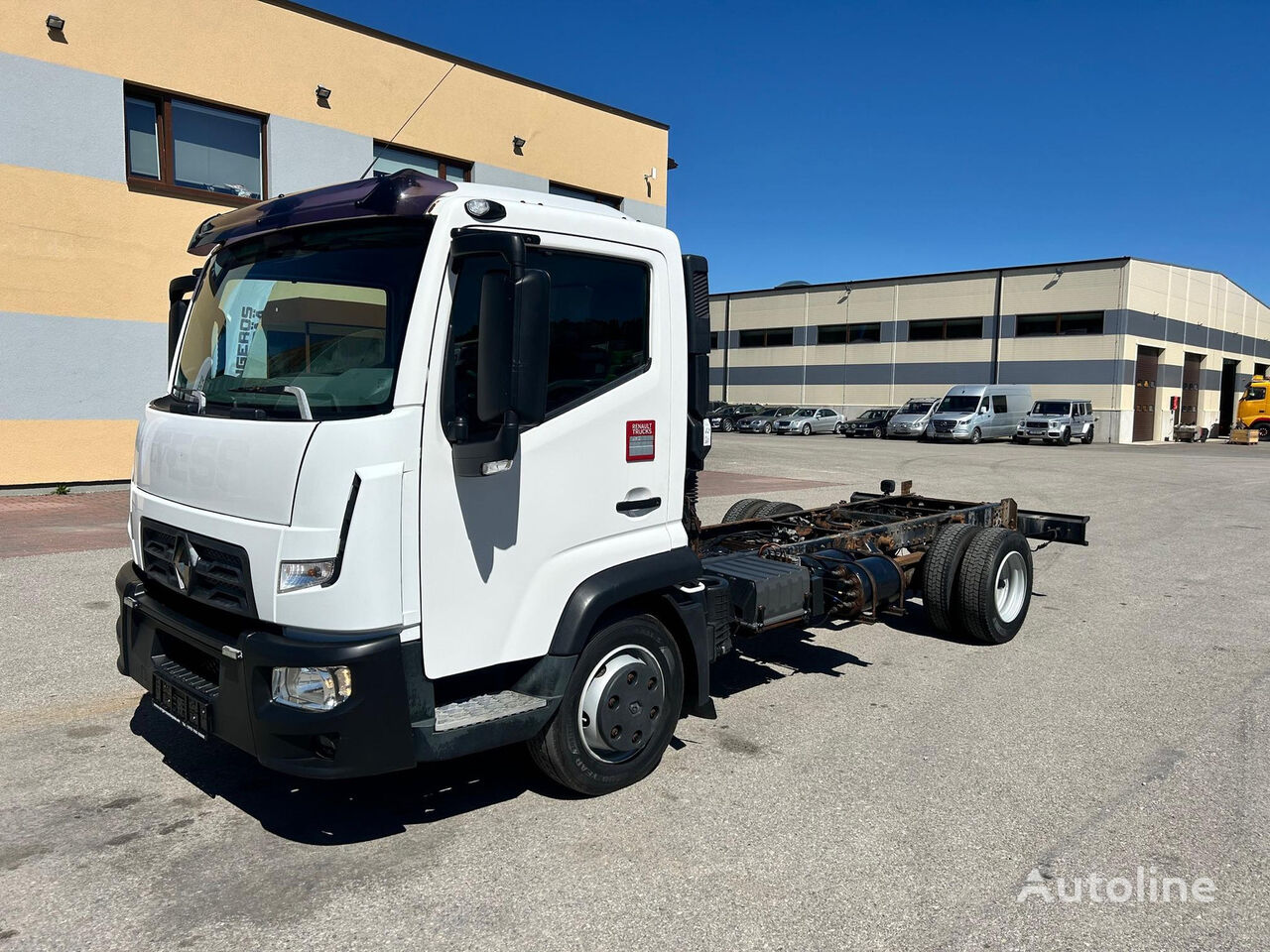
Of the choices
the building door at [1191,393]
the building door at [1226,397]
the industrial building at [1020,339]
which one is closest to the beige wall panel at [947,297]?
the industrial building at [1020,339]

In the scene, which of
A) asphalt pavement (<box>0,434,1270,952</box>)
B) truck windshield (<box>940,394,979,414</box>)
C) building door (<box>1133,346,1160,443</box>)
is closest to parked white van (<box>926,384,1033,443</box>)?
truck windshield (<box>940,394,979,414</box>)

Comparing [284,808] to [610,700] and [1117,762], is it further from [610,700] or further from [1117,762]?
[1117,762]

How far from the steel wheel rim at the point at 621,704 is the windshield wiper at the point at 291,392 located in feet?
5.25

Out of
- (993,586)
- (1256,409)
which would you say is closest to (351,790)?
(993,586)

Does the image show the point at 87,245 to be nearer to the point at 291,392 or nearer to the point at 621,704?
the point at 291,392

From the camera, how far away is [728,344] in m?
55.1

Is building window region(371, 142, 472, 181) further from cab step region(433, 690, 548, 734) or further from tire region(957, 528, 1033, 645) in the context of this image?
cab step region(433, 690, 548, 734)

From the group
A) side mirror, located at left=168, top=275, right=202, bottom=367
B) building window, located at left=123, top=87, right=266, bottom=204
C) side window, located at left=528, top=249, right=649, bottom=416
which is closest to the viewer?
side window, located at left=528, top=249, right=649, bottom=416

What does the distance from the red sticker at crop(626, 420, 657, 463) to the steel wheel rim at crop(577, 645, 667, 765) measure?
85 centimetres

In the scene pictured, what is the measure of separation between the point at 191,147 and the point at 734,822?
14269 millimetres

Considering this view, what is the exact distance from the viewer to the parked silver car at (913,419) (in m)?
38.4

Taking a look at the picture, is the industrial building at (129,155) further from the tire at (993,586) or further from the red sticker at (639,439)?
the red sticker at (639,439)

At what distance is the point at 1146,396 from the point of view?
44.4 m

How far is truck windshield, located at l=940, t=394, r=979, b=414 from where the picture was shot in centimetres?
3744
